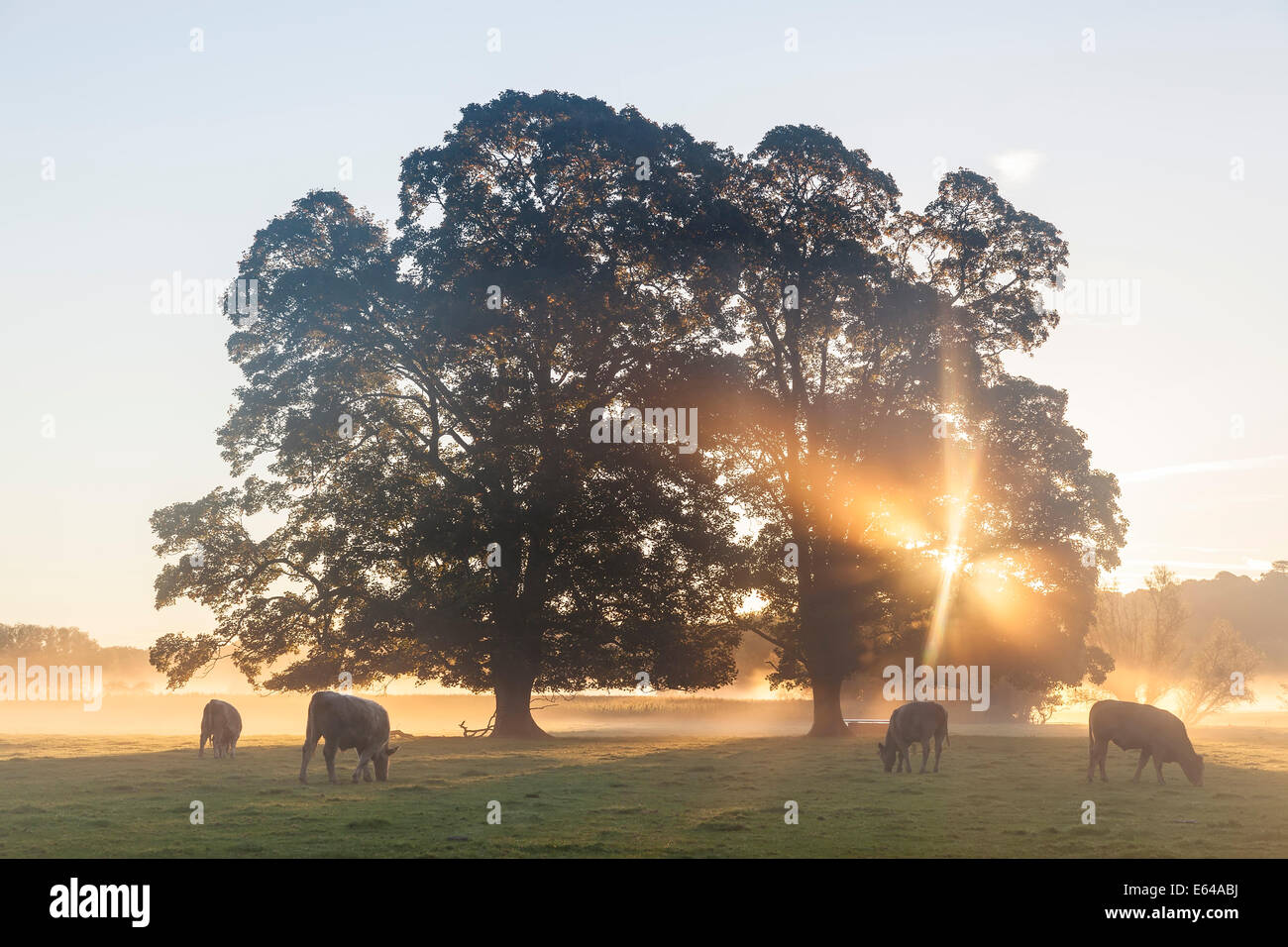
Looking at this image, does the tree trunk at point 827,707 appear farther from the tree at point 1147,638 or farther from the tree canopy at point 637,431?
the tree at point 1147,638

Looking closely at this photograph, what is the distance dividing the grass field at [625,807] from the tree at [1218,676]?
130ft

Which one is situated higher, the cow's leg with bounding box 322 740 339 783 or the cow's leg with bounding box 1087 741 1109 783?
the cow's leg with bounding box 322 740 339 783

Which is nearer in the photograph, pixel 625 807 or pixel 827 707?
pixel 625 807

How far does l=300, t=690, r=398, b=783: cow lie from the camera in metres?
23.0

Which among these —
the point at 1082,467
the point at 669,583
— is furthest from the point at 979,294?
the point at 669,583

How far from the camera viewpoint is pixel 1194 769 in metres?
25.2

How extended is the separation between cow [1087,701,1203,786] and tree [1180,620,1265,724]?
4827 centimetres

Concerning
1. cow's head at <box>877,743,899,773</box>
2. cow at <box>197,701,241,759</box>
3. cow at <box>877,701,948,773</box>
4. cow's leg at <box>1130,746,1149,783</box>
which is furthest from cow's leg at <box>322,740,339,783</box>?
cow's leg at <box>1130,746,1149,783</box>

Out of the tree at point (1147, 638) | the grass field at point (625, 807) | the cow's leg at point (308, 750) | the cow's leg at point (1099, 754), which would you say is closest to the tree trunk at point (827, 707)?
the grass field at point (625, 807)

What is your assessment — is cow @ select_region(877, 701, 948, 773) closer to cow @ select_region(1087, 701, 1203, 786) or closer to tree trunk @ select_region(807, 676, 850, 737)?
cow @ select_region(1087, 701, 1203, 786)

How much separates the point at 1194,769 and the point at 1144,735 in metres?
1.26

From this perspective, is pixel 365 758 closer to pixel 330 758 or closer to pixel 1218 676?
pixel 330 758

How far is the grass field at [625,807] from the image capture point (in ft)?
48.8

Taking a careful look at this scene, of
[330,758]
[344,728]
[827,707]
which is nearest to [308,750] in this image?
[330,758]
